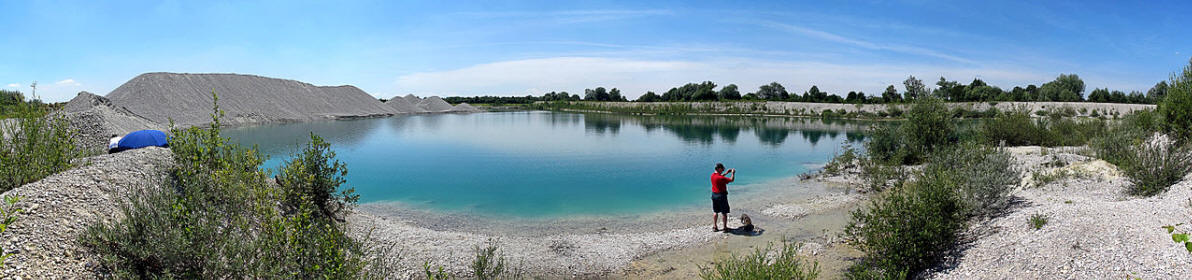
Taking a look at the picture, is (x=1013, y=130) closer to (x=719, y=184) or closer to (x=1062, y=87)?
(x=719, y=184)

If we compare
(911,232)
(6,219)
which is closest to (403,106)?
(6,219)

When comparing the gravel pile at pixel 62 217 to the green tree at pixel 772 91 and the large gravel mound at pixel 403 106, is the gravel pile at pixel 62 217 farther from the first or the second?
the green tree at pixel 772 91

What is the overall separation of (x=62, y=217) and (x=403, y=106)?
7756 centimetres

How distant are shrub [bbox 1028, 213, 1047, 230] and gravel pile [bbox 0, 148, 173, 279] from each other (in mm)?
11310

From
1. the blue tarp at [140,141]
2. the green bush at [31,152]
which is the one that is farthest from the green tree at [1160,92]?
the blue tarp at [140,141]

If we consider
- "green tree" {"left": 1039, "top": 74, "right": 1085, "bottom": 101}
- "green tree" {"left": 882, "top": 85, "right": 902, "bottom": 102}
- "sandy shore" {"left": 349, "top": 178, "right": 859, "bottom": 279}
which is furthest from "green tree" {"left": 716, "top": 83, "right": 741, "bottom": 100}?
"sandy shore" {"left": 349, "top": 178, "right": 859, "bottom": 279}

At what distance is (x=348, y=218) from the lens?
9.55 meters

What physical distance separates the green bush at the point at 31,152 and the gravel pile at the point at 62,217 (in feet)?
1.14

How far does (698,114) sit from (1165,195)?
6630cm

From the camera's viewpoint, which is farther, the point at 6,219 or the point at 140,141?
the point at 140,141

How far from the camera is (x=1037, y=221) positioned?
6445 millimetres

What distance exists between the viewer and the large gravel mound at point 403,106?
253 feet

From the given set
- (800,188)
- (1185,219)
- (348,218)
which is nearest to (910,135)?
(800,188)

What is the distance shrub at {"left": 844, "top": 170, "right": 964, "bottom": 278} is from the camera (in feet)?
20.3
